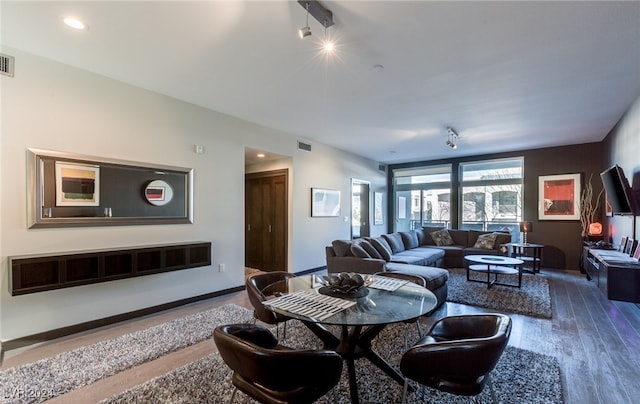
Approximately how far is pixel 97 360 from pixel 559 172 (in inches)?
339

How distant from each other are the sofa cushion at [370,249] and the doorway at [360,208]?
2.71 metres

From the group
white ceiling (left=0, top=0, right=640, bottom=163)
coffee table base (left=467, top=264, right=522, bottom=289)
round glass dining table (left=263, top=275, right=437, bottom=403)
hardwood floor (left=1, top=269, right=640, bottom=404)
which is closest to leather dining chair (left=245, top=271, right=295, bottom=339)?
round glass dining table (left=263, top=275, right=437, bottom=403)

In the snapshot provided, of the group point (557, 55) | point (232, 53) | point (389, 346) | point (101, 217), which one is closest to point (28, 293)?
point (101, 217)

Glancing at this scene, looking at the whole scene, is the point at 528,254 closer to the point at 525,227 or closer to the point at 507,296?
the point at 525,227

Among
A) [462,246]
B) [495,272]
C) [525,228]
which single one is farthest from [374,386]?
[525,228]

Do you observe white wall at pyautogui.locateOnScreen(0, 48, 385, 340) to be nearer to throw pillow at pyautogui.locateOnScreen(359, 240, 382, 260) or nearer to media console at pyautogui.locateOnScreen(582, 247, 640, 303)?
throw pillow at pyautogui.locateOnScreen(359, 240, 382, 260)

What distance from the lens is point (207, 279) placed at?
14.1 feet

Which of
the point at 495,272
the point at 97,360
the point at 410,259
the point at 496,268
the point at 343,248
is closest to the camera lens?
the point at 97,360

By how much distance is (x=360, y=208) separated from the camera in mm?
7973

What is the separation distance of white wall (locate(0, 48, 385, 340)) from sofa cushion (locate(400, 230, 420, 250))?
10.5 ft

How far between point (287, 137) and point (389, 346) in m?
4.02

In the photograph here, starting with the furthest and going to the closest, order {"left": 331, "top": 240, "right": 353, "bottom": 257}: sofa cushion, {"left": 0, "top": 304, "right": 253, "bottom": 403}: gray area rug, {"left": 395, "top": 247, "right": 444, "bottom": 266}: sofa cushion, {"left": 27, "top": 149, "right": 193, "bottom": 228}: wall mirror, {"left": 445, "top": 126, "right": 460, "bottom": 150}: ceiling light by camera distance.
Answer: {"left": 395, "top": 247, "right": 444, "bottom": 266}: sofa cushion, {"left": 445, "top": 126, "right": 460, "bottom": 150}: ceiling light, {"left": 331, "top": 240, "right": 353, "bottom": 257}: sofa cushion, {"left": 27, "top": 149, "right": 193, "bottom": 228}: wall mirror, {"left": 0, "top": 304, "right": 253, "bottom": 403}: gray area rug

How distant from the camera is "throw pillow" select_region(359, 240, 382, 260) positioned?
4612 millimetres

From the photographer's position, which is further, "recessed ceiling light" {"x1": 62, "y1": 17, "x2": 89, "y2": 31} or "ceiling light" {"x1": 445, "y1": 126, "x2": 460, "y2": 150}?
"ceiling light" {"x1": 445, "y1": 126, "x2": 460, "y2": 150}
